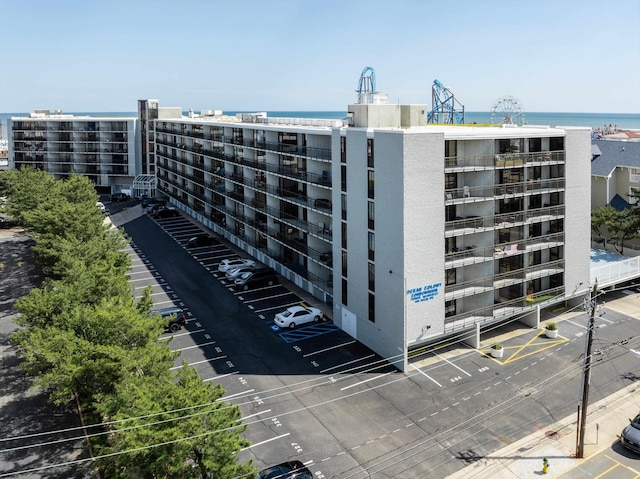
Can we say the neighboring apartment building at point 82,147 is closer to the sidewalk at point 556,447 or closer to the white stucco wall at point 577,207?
the white stucco wall at point 577,207

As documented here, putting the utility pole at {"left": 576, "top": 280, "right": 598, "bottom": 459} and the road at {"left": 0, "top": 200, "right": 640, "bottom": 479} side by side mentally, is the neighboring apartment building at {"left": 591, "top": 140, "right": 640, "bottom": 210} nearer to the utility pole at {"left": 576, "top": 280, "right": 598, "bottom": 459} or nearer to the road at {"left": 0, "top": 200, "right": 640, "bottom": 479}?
the road at {"left": 0, "top": 200, "right": 640, "bottom": 479}

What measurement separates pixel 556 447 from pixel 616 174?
4403cm

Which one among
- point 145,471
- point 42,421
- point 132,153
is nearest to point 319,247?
point 42,421

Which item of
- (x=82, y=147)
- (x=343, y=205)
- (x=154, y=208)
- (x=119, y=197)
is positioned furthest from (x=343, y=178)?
(x=82, y=147)

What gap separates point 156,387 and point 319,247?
24.5 metres

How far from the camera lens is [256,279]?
164 ft

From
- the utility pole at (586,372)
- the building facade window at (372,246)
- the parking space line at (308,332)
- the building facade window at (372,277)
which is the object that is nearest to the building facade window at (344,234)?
the building facade window at (372,246)

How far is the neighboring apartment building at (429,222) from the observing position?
34.0 metres

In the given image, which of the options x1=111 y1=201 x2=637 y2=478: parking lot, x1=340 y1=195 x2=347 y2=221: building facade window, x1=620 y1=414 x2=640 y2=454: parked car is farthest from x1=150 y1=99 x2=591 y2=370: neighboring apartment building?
x1=620 y1=414 x2=640 y2=454: parked car

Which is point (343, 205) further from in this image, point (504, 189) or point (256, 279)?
point (256, 279)

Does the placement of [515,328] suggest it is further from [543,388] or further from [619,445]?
[619,445]

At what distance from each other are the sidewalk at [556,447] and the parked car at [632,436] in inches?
29.9

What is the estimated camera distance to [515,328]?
135 feet

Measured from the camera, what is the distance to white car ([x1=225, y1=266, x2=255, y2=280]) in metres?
51.2
